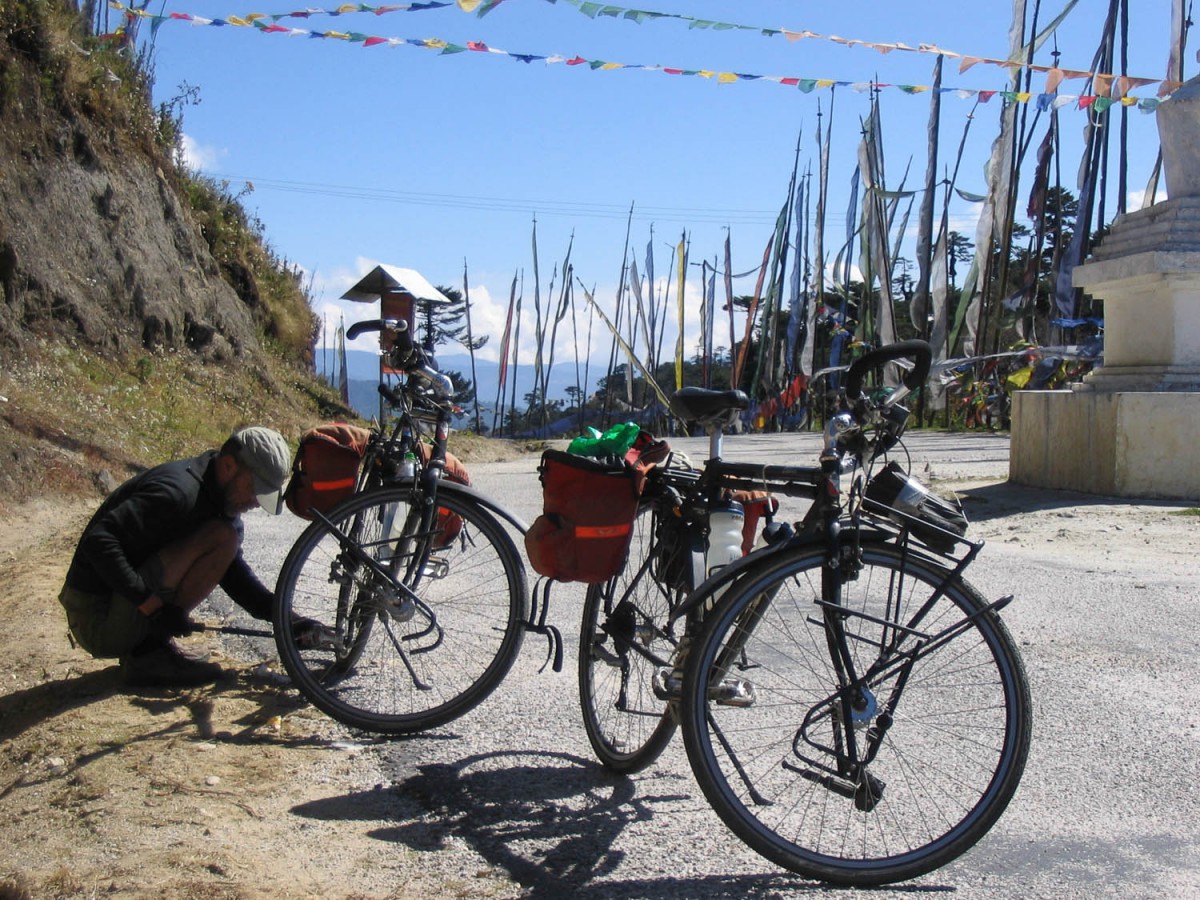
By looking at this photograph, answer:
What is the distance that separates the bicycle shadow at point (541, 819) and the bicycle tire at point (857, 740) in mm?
132

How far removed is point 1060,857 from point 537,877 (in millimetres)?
1307

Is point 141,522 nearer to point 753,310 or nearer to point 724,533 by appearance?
point 724,533

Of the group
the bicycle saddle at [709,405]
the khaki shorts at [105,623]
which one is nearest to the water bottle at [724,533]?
the bicycle saddle at [709,405]

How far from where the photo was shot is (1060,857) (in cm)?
291

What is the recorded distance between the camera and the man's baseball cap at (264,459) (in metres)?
4.09

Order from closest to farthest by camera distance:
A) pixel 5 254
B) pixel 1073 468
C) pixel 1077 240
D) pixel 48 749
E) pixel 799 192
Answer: pixel 48 749
pixel 1073 468
pixel 5 254
pixel 1077 240
pixel 799 192

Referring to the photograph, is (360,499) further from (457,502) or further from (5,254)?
(5,254)

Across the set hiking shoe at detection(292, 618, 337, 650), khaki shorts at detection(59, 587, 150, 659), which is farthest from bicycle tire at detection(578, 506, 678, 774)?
khaki shorts at detection(59, 587, 150, 659)

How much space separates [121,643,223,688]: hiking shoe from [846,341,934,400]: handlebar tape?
8.78ft

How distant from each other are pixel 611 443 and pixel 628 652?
0.65 meters

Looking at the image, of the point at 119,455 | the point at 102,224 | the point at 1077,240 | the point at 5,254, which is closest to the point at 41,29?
the point at 102,224

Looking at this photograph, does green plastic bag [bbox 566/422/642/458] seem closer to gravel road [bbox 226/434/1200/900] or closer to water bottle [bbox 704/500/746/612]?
water bottle [bbox 704/500/746/612]

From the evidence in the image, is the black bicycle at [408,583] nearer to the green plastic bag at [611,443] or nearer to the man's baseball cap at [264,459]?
the man's baseball cap at [264,459]

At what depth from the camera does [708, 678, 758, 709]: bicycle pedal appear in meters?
2.83
